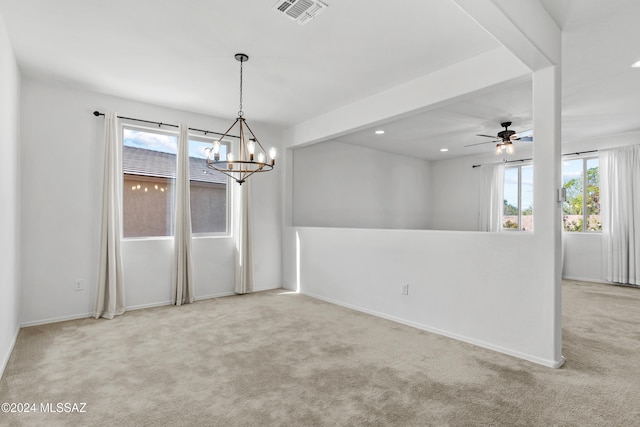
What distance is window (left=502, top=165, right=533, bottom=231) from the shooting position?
725 cm

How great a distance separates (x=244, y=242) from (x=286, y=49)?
2961 mm

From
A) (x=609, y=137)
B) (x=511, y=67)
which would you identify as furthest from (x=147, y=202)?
(x=609, y=137)

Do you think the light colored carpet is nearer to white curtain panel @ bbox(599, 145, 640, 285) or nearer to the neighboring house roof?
the neighboring house roof

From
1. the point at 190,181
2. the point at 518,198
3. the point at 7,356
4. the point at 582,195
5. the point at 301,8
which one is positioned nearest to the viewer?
the point at 301,8

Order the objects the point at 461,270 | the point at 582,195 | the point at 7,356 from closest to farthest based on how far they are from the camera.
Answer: the point at 7,356
the point at 461,270
the point at 582,195

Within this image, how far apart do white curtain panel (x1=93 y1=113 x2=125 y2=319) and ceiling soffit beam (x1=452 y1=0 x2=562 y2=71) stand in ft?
12.9

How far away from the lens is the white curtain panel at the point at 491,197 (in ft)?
24.4

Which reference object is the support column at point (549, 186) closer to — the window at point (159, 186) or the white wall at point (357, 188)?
the white wall at point (357, 188)

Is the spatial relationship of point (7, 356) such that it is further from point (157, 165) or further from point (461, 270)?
point (461, 270)

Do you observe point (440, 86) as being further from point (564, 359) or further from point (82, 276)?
point (82, 276)

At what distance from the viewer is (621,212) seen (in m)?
5.92

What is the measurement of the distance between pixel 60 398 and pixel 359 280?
313 centimetres

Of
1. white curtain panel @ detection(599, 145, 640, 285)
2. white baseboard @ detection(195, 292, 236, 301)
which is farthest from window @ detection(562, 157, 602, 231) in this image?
white baseboard @ detection(195, 292, 236, 301)

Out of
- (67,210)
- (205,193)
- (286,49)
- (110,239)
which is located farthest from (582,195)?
(67,210)
